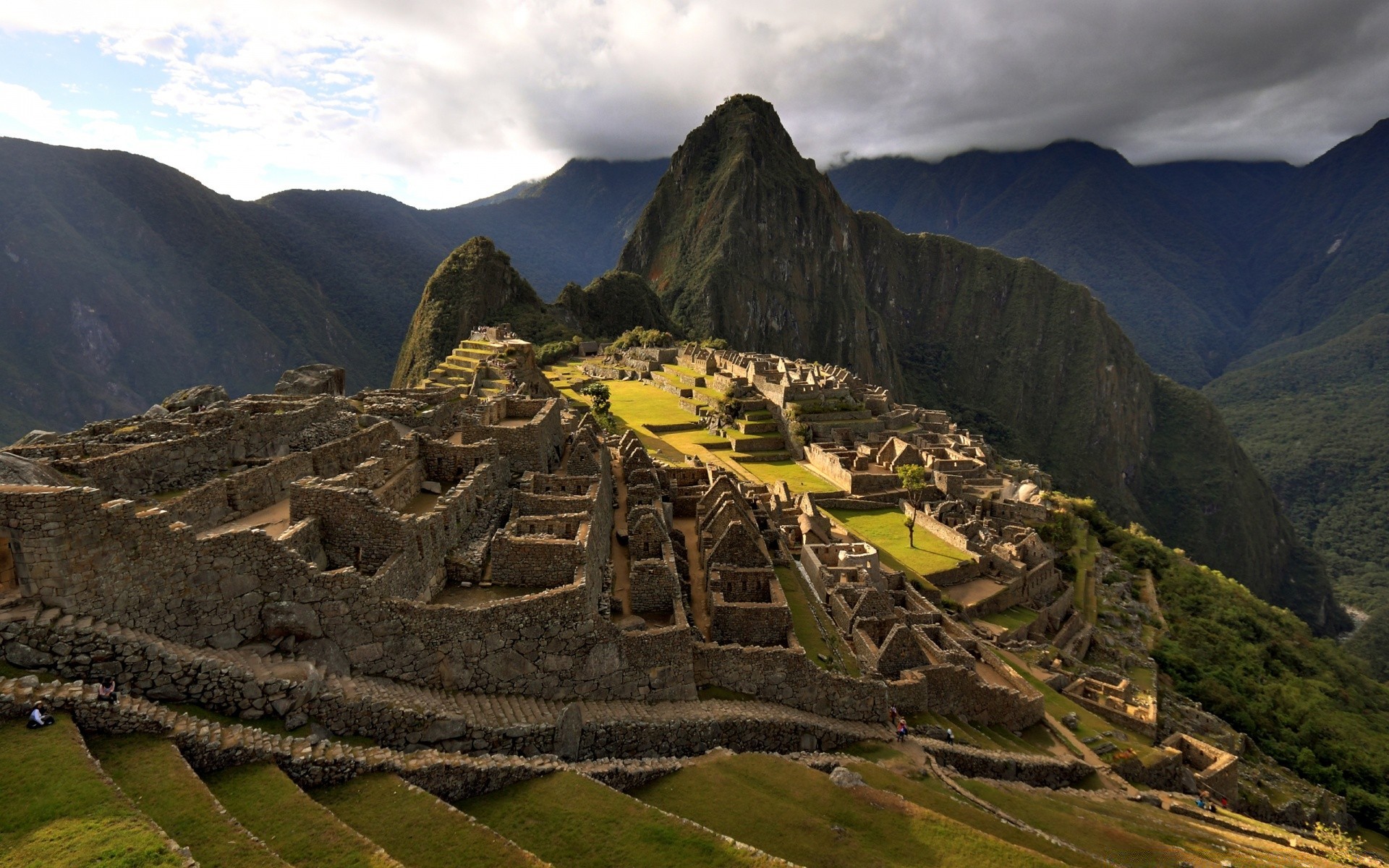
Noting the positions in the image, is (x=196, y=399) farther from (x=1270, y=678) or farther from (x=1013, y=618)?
(x=1270, y=678)

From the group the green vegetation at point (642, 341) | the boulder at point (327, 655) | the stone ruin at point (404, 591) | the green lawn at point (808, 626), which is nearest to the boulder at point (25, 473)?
the stone ruin at point (404, 591)

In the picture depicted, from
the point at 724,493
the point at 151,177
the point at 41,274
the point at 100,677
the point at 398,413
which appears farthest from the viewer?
the point at 151,177

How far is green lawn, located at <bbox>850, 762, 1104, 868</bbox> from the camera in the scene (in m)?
14.2

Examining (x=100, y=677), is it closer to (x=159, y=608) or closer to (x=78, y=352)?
(x=159, y=608)

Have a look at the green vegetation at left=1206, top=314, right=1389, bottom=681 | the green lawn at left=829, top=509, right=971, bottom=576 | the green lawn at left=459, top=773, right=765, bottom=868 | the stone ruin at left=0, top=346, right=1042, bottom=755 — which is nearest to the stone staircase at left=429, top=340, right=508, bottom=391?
the stone ruin at left=0, top=346, right=1042, bottom=755

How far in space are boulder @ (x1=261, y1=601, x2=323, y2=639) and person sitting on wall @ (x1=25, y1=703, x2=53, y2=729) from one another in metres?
3.37

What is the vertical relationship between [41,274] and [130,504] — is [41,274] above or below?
above

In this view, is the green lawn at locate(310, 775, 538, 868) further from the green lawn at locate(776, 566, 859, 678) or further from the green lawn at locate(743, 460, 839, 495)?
the green lawn at locate(743, 460, 839, 495)

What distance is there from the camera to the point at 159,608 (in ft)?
35.7

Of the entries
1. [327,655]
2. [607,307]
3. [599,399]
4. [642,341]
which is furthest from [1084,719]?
[607,307]

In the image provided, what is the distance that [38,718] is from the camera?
28.7 feet

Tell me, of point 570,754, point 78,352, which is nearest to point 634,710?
point 570,754

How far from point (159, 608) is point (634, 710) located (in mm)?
8656

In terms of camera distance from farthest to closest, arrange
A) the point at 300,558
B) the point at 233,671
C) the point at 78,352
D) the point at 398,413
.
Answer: the point at 78,352 → the point at 398,413 → the point at 300,558 → the point at 233,671
